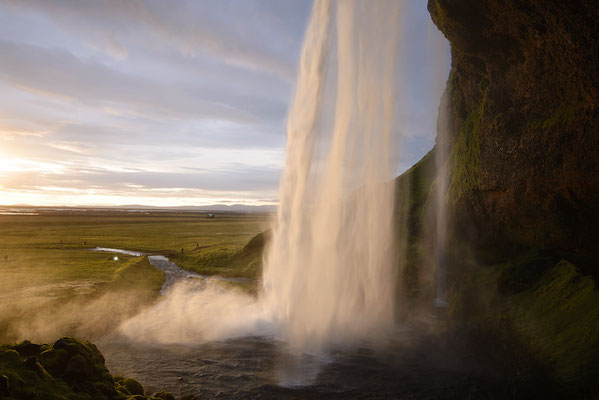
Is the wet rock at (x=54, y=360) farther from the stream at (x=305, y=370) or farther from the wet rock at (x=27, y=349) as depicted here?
the stream at (x=305, y=370)

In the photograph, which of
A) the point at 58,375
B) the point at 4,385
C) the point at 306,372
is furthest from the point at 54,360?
the point at 306,372

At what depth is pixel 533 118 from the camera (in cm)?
1952

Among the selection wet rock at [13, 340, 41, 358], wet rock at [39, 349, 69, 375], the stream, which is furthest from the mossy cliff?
wet rock at [13, 340, 41, 358]

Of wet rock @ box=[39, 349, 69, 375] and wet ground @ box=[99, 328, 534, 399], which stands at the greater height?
wet rock @ box=[39, 349, 69, 375]

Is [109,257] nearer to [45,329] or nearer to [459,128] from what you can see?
[45,329]

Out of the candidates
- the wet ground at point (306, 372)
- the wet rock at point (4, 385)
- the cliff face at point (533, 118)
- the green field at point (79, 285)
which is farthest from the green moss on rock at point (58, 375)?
the cliff face at point (533, 118)

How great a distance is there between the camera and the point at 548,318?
16.6m

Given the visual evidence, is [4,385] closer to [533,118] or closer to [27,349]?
[27,349]

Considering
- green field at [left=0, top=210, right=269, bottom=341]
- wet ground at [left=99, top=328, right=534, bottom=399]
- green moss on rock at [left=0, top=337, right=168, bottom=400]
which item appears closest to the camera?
green moss on rock at [left=0, top=337, right=168, bottom=400]

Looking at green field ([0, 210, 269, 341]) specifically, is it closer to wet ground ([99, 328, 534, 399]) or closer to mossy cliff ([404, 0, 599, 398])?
wet ground ([99, 328, 534, 399])

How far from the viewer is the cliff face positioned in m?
15.0

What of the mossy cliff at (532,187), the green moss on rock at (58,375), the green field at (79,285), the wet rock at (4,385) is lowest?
the green field at (79,285)

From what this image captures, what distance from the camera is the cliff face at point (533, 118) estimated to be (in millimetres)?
15016

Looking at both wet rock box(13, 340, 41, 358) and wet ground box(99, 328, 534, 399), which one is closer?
wet rock box(13, 340, 41, 358)
